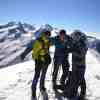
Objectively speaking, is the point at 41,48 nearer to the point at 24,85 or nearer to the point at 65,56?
the point at 65,56

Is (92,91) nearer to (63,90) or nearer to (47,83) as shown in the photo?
(63,90)

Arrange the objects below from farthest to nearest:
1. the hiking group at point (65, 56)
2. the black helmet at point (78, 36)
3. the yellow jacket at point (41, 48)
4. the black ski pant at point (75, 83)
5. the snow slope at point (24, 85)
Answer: the snow slope at point (24, 85), the yellow jacket at point (41, 48), the black ski pant at point (75, 83), the hiking group at point (65, 56), the black helmet at point (78, 36)

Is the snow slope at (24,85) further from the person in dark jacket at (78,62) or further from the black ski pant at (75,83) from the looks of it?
the person in dark jacket at (78,62)

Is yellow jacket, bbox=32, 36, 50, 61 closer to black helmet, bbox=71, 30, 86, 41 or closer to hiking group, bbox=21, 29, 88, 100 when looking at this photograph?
hiking group, bbox=21, 29, 88, 100

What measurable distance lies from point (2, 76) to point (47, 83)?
13.9ft

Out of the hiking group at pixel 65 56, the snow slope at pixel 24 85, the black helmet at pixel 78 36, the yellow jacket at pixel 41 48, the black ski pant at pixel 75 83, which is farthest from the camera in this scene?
the snow slope at pixel 24 85

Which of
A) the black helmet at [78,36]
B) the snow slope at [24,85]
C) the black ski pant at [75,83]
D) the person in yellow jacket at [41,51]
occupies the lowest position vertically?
the snow slope at [24,85]

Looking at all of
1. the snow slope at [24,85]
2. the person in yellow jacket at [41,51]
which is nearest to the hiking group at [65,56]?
the person in yellow jacket at [41,51]

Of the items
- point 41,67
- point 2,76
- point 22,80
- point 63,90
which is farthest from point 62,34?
point 2,76

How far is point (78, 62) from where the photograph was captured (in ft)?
30.7

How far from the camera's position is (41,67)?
32.5ft

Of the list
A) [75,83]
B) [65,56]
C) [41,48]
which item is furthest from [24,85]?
[75,83]

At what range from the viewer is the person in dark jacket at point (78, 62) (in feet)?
29.9

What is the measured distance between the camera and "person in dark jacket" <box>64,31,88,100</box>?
911 cm
